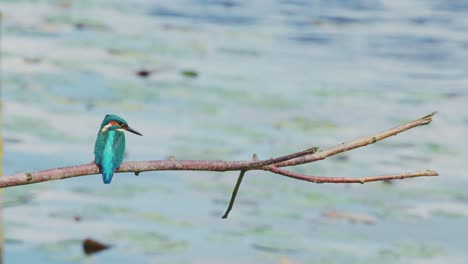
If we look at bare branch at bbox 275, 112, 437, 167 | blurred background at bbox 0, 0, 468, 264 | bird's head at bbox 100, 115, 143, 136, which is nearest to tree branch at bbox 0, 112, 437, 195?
bare branch at bbox 275, 112, 437, 167

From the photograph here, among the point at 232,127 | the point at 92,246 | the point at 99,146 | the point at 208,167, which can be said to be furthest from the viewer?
the point at 232,127

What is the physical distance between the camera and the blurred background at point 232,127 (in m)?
5.20

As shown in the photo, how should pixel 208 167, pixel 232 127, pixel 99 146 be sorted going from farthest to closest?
pixel 232 127
pixel 99 146
pixel 208 167

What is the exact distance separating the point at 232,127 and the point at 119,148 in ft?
18.1

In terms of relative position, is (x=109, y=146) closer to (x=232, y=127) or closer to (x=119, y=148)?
(x=119, y=148)

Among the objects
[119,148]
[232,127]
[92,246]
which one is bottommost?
[92,246]

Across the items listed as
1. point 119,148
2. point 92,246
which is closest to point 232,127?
point 92,246

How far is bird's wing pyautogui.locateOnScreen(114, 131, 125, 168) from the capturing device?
1716 millimetres

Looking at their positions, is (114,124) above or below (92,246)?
above

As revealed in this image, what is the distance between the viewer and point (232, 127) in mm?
7320

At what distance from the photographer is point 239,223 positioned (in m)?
5.39

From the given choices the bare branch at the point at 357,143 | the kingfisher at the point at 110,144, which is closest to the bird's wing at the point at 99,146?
the kingfisher at the point at 110,144

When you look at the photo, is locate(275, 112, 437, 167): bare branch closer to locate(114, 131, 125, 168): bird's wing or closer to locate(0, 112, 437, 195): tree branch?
locate(0, 112, 437, 195): tree branch

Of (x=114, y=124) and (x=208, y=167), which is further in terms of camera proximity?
(x=114, y=124)
